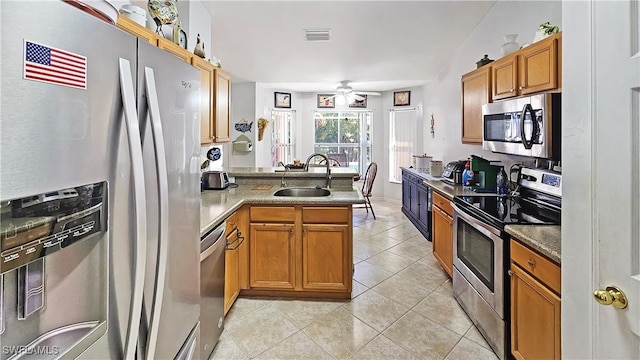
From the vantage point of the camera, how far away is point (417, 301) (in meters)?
2.60

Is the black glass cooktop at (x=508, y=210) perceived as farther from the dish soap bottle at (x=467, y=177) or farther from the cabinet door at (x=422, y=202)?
the cabinet door at (x=422, y=202)

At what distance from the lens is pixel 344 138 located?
7.39 meters

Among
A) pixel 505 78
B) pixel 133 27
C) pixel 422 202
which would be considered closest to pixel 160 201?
pixel 133 27

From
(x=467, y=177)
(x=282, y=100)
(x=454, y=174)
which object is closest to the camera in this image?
(x=467, y=177)

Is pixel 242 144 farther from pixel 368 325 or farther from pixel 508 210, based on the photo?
pixel 508 210

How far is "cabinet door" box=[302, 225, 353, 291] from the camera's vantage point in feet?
8.35

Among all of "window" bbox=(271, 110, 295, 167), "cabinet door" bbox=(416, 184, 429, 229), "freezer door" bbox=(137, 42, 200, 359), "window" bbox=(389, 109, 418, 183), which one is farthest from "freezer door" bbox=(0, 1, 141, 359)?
"window" bbox=(389, 109, 418, 183)

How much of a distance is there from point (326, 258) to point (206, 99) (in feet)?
5.47

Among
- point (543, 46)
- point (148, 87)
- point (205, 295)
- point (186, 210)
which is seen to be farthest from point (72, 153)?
point (543, 46)

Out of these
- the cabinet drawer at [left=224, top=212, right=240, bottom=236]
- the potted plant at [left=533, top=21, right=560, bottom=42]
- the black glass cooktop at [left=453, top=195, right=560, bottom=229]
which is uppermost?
the potted plant at [left=533, top=21, right=560, bottom=42]

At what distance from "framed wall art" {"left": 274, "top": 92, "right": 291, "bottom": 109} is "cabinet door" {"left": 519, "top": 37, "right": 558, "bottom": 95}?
5327 millimetres

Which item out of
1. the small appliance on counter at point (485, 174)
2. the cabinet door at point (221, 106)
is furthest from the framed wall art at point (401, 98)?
the cabinet door at point (221, 106)

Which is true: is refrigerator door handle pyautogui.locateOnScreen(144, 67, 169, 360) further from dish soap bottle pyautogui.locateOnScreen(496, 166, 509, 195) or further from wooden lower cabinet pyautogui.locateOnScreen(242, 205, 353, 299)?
dish soap bottle pyautogui.locateOnScreen(496, 166, 509, 195)

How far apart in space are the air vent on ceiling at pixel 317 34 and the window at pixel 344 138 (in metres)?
3.57
